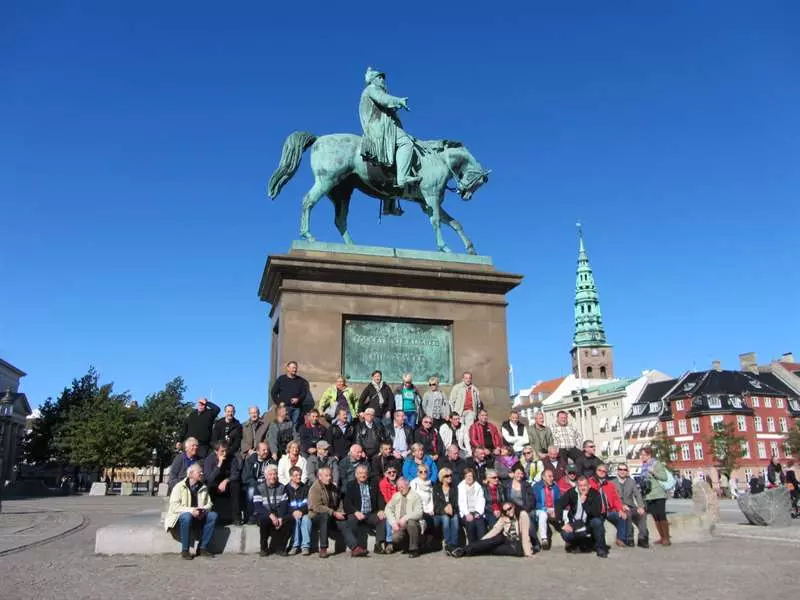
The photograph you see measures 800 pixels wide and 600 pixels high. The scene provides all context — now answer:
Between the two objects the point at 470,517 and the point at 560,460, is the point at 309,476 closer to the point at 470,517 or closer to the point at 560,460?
the point at 470,517

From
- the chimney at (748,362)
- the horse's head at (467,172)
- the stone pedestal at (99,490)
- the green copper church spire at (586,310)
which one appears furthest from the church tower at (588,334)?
the horse's head at (467,172)

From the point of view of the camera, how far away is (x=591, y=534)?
10.5 m

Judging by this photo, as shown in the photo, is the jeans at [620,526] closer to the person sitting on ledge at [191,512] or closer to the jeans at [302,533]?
the jeans at [302,533]

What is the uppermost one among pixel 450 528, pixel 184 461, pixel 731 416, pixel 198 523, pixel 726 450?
pixel 731 416

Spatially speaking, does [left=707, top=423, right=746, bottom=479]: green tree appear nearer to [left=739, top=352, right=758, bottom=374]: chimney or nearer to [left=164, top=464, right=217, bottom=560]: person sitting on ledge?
[left=739, top=352, right=758, bottom=374]: chimney

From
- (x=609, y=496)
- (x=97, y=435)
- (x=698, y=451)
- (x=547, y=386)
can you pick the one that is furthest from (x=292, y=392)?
(x=547, y=386)

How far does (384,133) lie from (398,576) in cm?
1017

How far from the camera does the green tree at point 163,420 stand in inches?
2274

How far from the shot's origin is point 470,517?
10.3 meters

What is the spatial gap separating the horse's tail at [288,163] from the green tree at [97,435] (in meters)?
43.7

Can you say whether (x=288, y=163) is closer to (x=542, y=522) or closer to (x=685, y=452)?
(x=542, y=522)

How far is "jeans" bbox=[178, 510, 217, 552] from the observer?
375 inches

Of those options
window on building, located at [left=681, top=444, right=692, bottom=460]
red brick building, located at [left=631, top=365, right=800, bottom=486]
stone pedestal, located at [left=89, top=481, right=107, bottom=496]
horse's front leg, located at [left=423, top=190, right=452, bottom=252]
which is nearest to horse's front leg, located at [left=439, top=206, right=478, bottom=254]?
horse's front leg, located at [left=423, top=190, right=452, bottom=252]

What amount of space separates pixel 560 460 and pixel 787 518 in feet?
32.7
